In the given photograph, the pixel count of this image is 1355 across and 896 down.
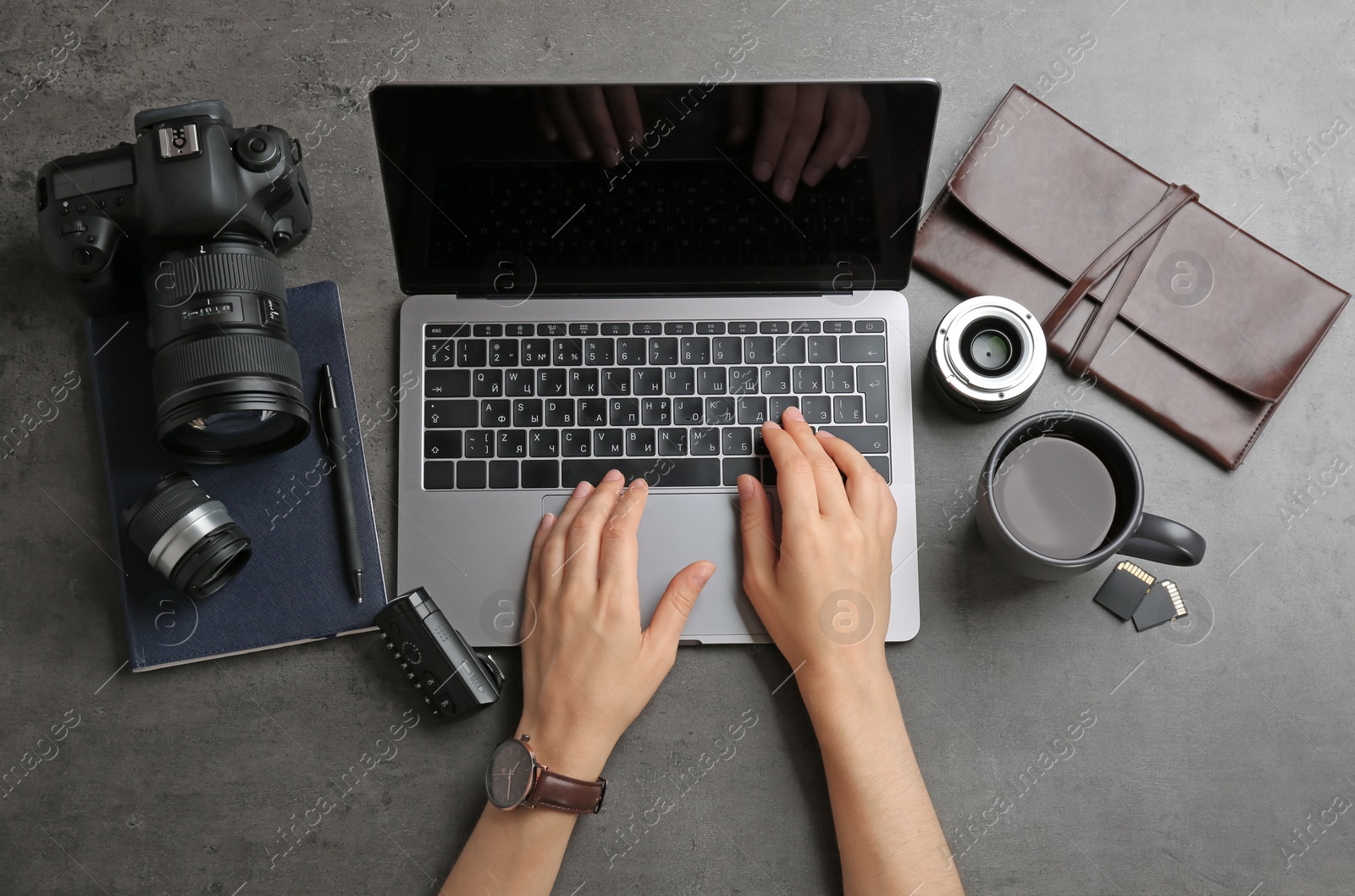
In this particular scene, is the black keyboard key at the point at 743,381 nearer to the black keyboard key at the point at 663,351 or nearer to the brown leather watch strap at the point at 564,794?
the black keyboard key at the point at 663,351

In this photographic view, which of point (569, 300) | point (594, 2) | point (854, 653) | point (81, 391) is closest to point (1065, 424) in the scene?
point (854, 653)

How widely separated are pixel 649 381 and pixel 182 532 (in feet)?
1.51

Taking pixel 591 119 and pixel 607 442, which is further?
pixel 607 442

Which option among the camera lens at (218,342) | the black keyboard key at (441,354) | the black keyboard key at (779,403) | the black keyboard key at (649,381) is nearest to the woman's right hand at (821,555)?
the black keyboard key at (779,403)

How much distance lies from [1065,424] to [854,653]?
290 millimetres

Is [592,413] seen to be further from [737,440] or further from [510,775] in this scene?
[510,775]

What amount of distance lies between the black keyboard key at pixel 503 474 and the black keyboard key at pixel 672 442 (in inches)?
5.8

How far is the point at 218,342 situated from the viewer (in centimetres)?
79

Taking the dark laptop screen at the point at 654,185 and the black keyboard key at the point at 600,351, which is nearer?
the dark laptop screen at the point at 654,185

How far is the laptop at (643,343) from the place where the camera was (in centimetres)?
81

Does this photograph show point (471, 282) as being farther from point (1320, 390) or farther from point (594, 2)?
point (1320, 390)

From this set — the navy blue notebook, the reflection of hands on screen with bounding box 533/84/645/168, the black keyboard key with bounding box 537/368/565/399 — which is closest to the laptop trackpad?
the black keyboard key with bounding box 537/368/565/399

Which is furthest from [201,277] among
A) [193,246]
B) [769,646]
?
[769,646]

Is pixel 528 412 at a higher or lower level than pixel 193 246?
lower
